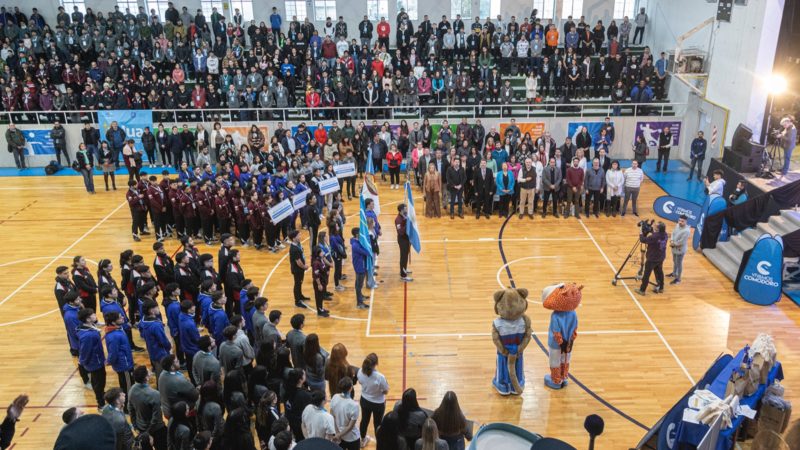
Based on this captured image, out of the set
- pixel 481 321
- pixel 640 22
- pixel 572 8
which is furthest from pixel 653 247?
pixel 572 8

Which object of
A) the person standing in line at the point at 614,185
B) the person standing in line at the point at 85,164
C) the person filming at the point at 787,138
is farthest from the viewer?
the person standing in line at the point at 85,164

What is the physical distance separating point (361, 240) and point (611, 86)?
15.8 meters

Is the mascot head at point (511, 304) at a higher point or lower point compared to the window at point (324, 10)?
lower

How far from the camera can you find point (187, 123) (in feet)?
74.5

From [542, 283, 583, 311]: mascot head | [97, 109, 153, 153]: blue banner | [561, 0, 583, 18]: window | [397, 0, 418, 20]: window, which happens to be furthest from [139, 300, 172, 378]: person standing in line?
[561, 0, 583, 18]: window

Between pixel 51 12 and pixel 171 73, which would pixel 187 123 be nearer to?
pixel 171 73

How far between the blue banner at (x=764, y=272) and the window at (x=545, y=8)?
17.9 meters

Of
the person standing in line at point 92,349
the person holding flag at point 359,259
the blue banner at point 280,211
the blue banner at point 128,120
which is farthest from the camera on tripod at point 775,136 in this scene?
the blue banner at point 128,120

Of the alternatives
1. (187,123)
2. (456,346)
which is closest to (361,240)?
(456,346)

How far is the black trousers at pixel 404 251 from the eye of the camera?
535 inches

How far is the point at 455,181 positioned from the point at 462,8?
1394 centimetres

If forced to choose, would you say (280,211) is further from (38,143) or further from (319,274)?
(38,143)

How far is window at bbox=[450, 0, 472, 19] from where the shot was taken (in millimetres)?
28188

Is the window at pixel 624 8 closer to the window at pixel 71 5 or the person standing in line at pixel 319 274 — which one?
the person standing in line at pixel 319 274
